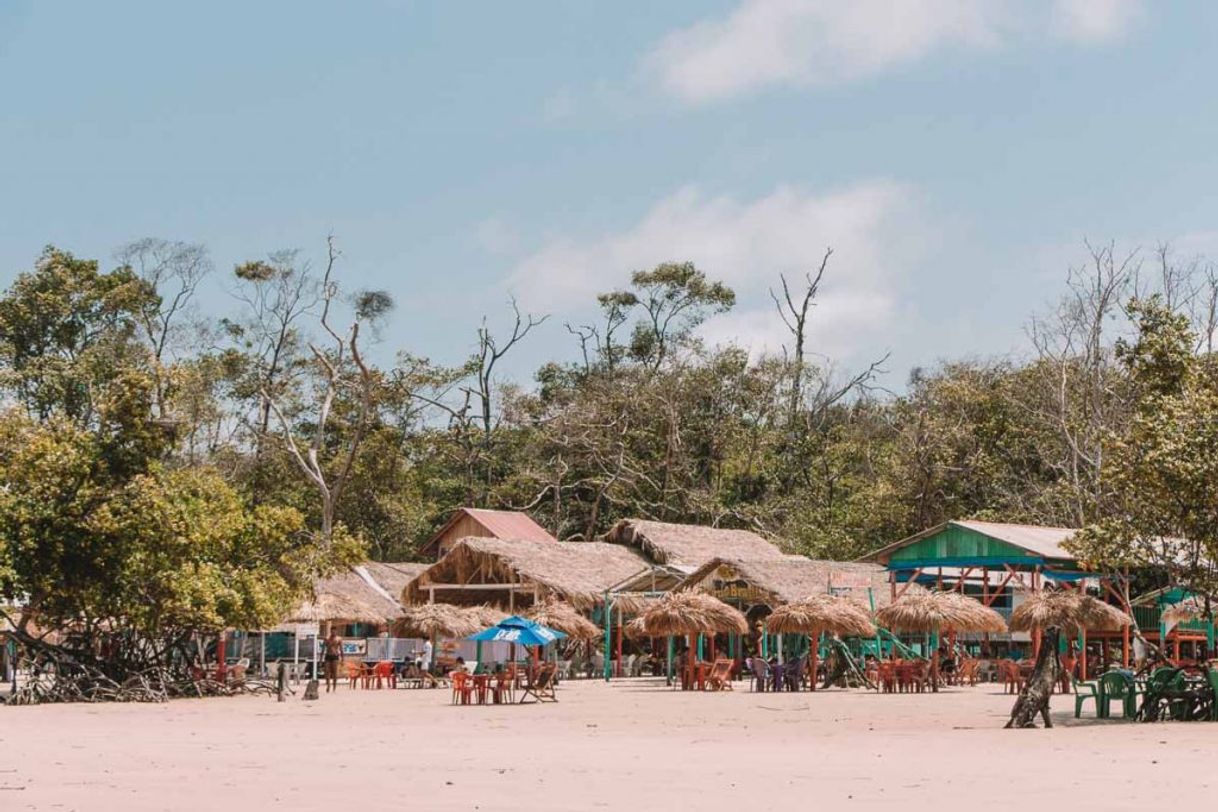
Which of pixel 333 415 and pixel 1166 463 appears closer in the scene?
pixel 1166 463

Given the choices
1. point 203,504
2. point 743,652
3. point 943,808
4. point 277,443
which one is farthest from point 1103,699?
point 277,443

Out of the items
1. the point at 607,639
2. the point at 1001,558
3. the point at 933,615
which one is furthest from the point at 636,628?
the point at 1001,558

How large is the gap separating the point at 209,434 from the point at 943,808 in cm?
4656

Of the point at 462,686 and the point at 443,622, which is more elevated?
the point at 443,622

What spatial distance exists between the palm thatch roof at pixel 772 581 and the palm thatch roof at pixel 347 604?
8.18 m

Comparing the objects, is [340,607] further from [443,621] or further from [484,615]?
[443,621]

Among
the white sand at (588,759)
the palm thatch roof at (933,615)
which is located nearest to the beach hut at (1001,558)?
the palm thatch roof at (933,615)

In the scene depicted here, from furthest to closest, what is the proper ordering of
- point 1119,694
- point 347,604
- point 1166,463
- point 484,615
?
point 347,604 → point 484,615 → point 1119,694 → point 1166,463

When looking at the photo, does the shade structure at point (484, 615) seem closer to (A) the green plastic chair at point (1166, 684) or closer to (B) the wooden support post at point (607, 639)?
(B) the wooden support post at point (607, 639)

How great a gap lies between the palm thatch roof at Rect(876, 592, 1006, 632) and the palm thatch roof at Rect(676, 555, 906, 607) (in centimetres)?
259

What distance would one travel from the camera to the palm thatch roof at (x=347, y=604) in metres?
36.1

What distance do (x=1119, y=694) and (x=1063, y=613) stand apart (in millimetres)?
6814

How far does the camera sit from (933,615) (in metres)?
31.7

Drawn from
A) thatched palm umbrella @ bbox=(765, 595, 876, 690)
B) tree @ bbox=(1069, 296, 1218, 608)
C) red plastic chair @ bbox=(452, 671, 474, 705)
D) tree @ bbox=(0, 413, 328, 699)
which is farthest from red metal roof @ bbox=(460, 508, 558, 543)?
tree @ bbox=(1069, 296, 1218, 608)
